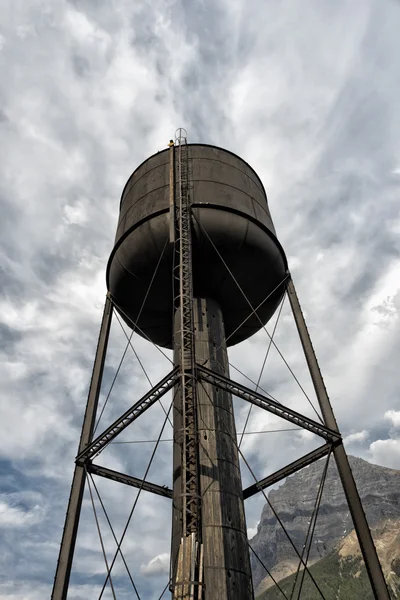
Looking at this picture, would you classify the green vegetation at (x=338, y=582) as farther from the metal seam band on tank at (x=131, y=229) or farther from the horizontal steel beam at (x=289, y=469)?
the metal seam band on tank at (x=131, y=229)

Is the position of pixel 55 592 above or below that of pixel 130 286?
below

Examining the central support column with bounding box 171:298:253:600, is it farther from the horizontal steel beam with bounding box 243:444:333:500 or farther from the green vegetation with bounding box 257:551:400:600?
the green vegetation with bounding box 257:551:400:600

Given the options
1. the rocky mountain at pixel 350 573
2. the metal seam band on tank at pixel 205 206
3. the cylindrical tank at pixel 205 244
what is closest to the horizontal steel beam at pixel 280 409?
the cylindrical tank at pixel 205 244

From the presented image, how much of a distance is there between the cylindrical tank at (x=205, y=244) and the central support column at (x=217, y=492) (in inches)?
64.2

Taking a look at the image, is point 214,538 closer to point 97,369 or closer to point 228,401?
point 228,401

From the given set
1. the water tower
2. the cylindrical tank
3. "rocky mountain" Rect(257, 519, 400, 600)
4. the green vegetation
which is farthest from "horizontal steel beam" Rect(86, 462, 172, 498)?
the green vegetation

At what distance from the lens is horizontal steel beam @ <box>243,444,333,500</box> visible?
10.7 m

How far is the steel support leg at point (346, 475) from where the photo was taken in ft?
30.0

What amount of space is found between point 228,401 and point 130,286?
4.39m

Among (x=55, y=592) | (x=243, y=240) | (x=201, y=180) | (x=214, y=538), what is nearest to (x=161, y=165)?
(x=201, y=180)

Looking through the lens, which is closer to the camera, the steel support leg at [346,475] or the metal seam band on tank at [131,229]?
the steel support leg at [346,475]

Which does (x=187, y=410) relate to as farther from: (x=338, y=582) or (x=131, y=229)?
(x=338, y=582)

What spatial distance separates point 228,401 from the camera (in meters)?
12.2

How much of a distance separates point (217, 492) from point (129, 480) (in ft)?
7.64
